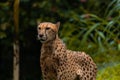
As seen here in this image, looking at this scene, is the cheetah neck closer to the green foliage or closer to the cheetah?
the cheetah

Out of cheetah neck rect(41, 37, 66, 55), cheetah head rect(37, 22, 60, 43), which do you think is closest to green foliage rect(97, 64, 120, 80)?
cheetah neck rect(41, 37, 66, 55)

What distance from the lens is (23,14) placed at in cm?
1179

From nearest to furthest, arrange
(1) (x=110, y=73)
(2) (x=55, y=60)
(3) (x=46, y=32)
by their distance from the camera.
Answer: (3) (x=46, y=32) < (2) (x=55, y=60) < (1) (x=110, y=73)

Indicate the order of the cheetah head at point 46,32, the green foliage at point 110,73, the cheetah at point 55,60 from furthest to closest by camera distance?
the green foliage at point 110,73
the cheetah at point 55,60
the cheetah head at point 46,32

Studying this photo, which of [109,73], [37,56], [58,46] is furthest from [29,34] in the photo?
[58,46]

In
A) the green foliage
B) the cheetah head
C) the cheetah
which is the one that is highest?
the cheetah head

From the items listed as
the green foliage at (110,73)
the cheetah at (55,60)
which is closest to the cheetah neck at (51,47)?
the cheetah at (55,60)

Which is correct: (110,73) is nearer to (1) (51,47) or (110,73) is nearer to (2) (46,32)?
(1) (51,47)

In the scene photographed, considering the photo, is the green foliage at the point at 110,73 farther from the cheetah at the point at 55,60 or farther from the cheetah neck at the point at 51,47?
the cheetah neck at the point at 51,47

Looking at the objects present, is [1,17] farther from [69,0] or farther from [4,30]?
[69,0]

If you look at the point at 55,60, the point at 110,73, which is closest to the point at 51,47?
the point at 55,60

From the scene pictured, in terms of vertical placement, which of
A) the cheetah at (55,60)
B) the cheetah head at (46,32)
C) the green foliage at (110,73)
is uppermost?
the cheetah head at (46,32)

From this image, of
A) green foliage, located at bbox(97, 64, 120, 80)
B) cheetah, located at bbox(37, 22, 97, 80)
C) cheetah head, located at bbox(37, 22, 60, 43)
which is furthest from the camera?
green foliage, located at bbox(97, 64, 120, 80)

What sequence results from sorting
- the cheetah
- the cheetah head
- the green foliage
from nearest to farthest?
1. the cheetah head
2. the cheetah
3. the green foliage
